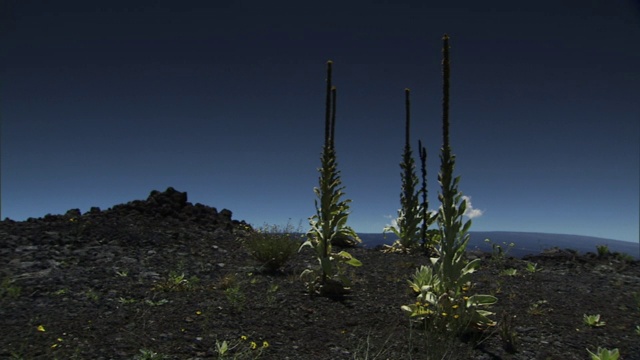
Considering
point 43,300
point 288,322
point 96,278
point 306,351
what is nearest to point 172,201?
point 96,278

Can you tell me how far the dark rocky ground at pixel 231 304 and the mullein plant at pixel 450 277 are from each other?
0.97 ft

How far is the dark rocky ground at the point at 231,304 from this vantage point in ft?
17.0

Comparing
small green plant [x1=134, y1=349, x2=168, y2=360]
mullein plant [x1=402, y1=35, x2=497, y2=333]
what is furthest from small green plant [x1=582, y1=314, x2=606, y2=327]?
small green plant [x1=134, y1=349, x2=168, y2=360]

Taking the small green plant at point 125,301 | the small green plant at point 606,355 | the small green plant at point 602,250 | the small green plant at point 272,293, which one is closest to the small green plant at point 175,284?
the small green plant at point 125,301

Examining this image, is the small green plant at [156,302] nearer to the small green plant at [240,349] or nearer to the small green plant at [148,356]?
the small green plant at [240,349]

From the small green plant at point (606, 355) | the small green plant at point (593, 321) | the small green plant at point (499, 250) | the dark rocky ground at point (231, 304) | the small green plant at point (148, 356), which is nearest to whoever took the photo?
the small green plant at point (148, 356)

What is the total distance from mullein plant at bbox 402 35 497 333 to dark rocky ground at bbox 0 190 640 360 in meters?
0.29

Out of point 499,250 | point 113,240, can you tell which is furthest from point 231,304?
point 499,250

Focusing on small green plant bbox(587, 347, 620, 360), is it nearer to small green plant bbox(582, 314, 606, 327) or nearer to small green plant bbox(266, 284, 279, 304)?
small green plant bbox(582, 314, 606, 327)

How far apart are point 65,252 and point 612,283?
485 inches

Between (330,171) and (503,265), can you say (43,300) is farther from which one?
(503,265)

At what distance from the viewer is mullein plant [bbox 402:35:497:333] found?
5977mm

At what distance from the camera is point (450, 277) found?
6.19m

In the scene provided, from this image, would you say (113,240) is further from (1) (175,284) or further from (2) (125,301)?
(2) (125,301)
